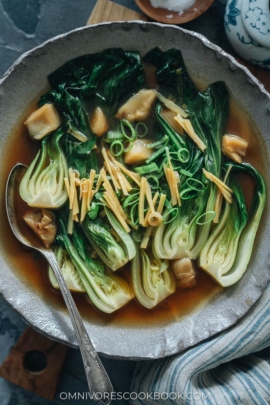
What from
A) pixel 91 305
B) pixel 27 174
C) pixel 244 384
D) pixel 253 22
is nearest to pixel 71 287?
pixel 91 305

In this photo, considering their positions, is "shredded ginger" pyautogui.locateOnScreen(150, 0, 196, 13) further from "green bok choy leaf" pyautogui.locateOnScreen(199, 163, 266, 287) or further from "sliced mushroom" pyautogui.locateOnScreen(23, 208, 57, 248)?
"sliced mushroom" pyautogui.locateOnScreen(23, 208, 57, 248)

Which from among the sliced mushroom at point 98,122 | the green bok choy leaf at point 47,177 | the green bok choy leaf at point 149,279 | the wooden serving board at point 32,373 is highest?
the sliced mushroom at point 98,122

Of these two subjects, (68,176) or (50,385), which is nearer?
(68,176)

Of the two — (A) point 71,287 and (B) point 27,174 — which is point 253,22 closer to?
(B) point 27,174

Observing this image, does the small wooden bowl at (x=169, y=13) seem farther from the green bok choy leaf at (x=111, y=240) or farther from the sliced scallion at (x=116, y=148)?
the green bok choy leaf at (x=111, y=240)

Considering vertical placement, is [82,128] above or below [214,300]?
above

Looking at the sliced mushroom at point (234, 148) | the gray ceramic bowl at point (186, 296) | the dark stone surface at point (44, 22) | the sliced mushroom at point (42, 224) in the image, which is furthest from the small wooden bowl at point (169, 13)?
the sliced mushroom at point (42, 224)
